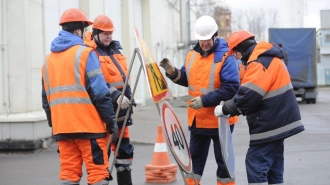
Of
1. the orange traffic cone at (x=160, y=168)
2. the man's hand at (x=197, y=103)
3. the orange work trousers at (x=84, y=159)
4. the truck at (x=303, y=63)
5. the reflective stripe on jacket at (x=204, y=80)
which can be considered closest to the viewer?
the orange work trousers at (x=84, y=159)

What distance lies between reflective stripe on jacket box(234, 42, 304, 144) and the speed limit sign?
2.42 ft

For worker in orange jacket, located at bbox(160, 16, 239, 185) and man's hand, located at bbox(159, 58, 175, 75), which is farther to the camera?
man's hand, located at bbox(159, 58, 175, 75)

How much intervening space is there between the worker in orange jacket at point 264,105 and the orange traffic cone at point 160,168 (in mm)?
2580

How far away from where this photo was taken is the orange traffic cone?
8.51 metres

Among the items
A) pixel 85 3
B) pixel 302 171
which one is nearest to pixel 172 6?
pixel 85 3

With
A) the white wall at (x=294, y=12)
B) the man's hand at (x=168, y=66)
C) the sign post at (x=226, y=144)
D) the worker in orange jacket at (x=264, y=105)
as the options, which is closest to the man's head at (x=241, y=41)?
the worker in orange jacket at (x=264, y=105)

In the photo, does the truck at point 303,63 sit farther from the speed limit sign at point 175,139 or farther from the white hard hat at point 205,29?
the speed limit sign at point 175,139

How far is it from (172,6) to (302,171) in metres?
28.1

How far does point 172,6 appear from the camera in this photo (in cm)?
3678

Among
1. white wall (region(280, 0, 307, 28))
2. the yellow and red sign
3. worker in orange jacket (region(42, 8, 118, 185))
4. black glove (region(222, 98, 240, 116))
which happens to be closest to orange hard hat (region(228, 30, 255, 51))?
black glove (region(222, 98, 240, 116))

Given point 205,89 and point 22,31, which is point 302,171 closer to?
point 205,89

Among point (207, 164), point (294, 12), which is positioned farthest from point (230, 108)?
point (294, 12)

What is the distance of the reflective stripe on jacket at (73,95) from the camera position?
5.91 m

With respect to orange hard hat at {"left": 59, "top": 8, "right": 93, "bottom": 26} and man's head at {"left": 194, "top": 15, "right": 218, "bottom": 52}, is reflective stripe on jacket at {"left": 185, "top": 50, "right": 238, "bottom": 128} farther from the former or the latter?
orange hard hat at {"left": 59, "top": 8, "right": 93, "bottom": 26}
